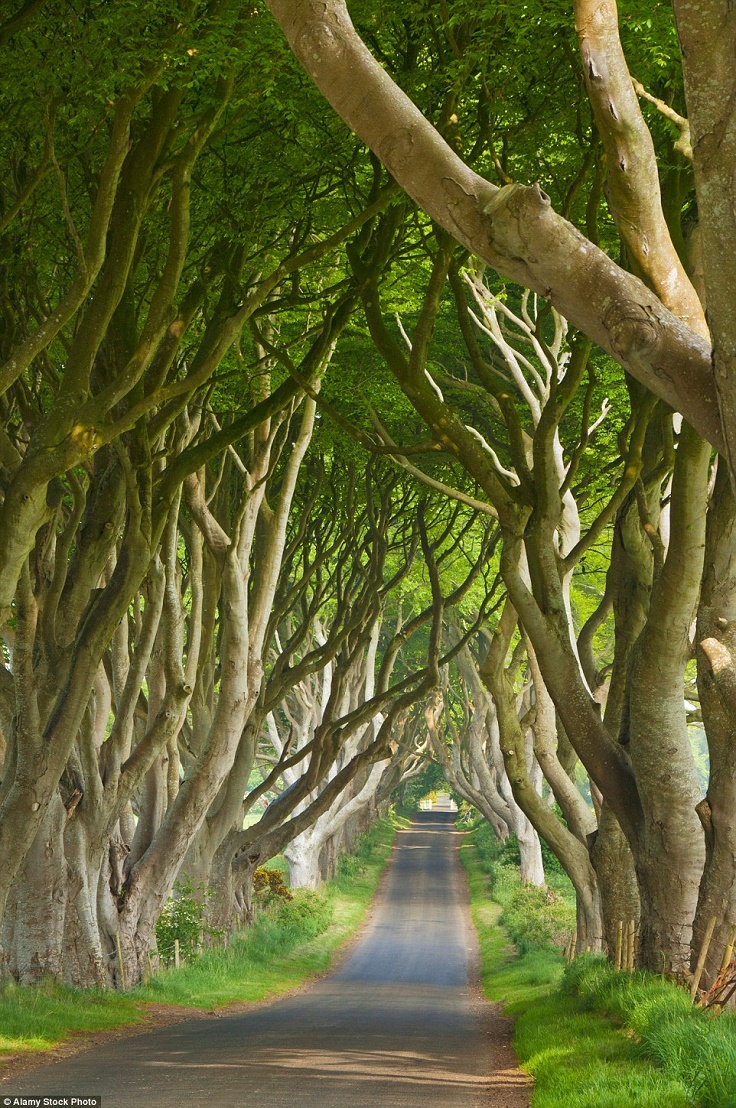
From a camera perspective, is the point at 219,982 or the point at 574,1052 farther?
the point at 219,982

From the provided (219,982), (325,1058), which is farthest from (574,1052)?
(219,982)

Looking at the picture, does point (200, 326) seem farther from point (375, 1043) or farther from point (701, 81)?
point (701, 81)

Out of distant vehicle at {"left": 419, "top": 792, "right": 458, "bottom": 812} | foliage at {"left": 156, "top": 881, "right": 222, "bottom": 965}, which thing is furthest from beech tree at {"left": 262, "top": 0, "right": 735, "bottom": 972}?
distant vehicle at {"left": 419, "top": 792, "right": 458, "bottom": 812}

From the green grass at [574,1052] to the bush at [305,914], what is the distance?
22.1 feet

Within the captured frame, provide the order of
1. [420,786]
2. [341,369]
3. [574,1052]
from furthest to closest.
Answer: [420,786] → [341,369] → [574,1052]

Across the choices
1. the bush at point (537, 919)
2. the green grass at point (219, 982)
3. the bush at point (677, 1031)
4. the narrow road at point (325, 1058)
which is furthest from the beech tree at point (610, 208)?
the bush at point (537, 919)

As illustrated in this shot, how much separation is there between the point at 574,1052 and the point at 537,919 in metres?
15.9

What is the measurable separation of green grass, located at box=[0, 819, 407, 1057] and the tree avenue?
61 cm

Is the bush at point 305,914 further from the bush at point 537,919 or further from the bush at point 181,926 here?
the bush at point 181,926

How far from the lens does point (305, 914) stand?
2645 centimetres

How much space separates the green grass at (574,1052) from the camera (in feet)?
21.1

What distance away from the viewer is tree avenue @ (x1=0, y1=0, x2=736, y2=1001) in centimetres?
450

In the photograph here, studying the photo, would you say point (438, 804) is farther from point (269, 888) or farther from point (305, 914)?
point (305, 914)

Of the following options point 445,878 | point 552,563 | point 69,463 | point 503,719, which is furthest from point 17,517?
point 445,878
